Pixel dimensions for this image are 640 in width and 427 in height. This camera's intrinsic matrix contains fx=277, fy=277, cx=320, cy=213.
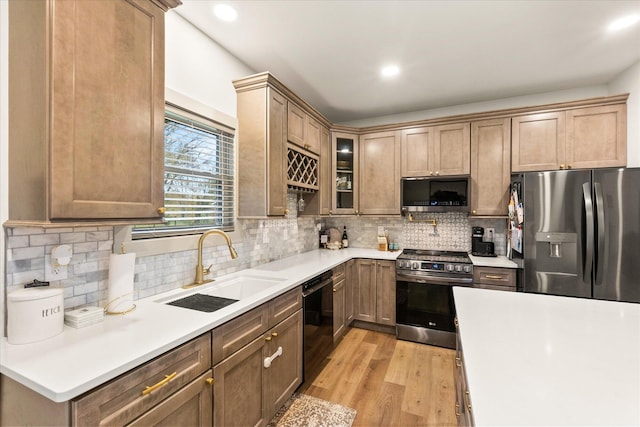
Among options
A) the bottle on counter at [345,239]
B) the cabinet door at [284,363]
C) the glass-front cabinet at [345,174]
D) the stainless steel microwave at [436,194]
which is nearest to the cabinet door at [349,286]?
the bottle on counter at [345,239]

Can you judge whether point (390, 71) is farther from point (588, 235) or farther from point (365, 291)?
point (365, 291)

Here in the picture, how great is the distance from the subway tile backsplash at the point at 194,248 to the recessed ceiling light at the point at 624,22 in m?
1.98

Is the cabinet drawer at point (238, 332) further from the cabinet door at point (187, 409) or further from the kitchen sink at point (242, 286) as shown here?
the kitchen sink at point (242, 286)

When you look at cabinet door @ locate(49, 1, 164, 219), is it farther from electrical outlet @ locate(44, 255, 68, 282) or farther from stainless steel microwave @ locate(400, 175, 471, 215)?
stainless steel microwave @ locate(400, 175, 471, 215)

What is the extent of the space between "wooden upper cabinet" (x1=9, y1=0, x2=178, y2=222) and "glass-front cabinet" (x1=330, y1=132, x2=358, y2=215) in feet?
8.37

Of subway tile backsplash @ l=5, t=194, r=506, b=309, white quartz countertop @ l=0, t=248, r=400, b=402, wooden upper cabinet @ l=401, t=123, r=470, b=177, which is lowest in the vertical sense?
white quartz countertop @ l=0, t=248, r=400, b=402

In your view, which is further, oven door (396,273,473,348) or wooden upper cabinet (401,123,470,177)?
wooden upper cabinet (401,123,470,177)

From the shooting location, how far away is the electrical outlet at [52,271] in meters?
1.26

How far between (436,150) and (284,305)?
102 inches

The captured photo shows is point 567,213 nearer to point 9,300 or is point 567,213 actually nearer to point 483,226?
point 483,226

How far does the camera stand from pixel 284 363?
1.96m

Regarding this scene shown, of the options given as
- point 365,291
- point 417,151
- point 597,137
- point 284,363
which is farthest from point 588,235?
point 284,363

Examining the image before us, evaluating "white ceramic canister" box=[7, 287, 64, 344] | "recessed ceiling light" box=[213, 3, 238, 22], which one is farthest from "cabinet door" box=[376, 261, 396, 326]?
"white ceramic canister" box=[7, 287, 64, 344]

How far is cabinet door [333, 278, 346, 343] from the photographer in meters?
2.87
